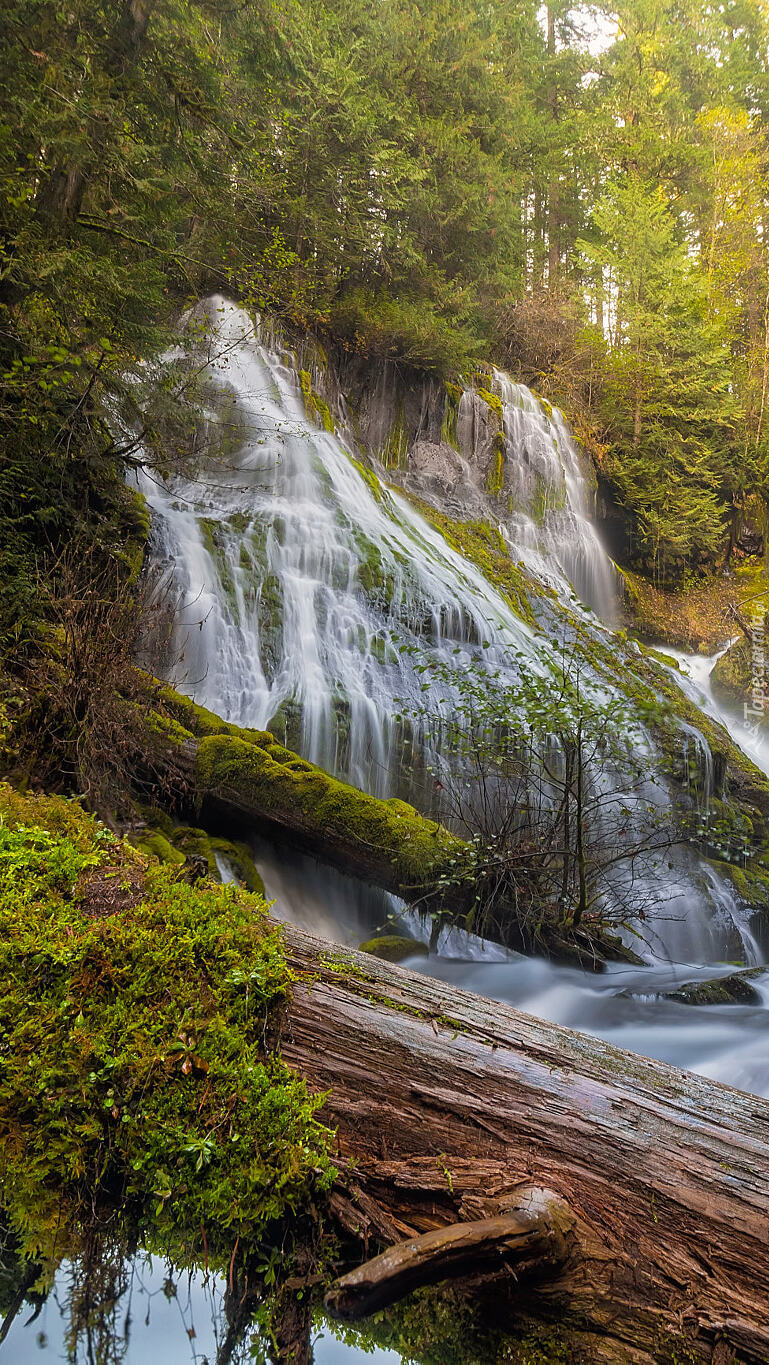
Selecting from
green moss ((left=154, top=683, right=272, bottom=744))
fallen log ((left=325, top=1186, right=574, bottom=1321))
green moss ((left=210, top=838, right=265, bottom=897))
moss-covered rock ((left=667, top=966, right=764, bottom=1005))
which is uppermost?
green moss ((left=154, top=683, right=272, bottom=744))

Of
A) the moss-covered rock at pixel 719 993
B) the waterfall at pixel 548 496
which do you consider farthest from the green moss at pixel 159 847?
the waterfall at pixel 548 496

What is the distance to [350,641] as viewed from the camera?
816 centimetres

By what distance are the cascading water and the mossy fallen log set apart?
15.5 inches

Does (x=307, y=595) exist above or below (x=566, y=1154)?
above

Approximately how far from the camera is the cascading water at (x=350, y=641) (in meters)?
5.11

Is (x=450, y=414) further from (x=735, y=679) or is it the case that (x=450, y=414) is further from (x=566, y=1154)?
(x=566, y=1154)

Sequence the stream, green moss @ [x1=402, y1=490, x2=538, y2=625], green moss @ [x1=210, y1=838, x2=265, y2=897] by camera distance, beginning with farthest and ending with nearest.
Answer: green moss @ [x1=402, y1=490, x2=538, y2=625] < green moss @ [x1=210, y1=838, x2=265, y2=897] < the stream

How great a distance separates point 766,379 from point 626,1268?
22703 mm

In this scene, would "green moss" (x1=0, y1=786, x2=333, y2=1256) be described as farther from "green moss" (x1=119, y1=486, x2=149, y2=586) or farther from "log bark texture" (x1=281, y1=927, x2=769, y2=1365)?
"green moss" (x1=119, y1=486, x2=149, y2=586)

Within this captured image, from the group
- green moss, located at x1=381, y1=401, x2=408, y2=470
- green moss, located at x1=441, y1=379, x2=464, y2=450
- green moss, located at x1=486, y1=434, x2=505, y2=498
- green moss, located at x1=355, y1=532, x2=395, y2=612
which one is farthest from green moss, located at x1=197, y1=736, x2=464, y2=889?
green moss, located at x1=441, y1=379, x2=464, y2=450

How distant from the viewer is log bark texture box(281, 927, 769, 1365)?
134 cm

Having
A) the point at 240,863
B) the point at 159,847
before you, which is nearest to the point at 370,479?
the point at 240,863

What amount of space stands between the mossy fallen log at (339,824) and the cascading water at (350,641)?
0.39 m

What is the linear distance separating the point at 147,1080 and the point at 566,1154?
979mm
